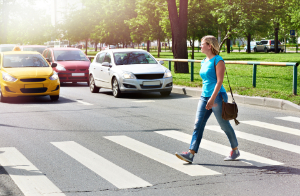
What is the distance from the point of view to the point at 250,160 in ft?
19.6

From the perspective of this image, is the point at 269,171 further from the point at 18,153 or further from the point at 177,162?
the point at 18,153

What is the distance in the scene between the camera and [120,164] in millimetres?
5738

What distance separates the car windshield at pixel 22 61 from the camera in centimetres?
1376

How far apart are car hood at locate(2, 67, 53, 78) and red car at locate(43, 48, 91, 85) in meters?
5.44

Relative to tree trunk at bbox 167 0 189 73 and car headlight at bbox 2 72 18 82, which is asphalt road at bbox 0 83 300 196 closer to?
car headlight at bbox 2 72 18 82

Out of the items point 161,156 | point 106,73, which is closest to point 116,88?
point 106,73

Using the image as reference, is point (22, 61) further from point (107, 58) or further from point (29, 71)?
point (107, 58)

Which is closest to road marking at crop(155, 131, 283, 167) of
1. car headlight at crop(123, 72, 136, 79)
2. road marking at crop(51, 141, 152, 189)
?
road marking at crop(51, 141, 152, 189)

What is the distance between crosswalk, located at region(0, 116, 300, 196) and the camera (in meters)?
4.88

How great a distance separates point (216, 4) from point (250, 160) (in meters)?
35.2

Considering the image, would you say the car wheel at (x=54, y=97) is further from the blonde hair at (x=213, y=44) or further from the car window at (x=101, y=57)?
the blonde hair at (x=213, y=44)

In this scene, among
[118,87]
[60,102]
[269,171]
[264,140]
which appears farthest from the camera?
[118,87]

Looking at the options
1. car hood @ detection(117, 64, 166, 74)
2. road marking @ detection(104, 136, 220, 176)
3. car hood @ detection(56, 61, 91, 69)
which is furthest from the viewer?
car hood @ detection(56, 61, 91, 69)

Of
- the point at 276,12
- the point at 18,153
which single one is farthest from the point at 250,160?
the point at 276,12
